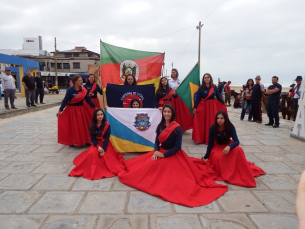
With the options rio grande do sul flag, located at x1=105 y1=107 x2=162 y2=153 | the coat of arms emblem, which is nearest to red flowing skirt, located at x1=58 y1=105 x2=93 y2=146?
rio grande do sul flag, located at x1=105 y1=107 x2=162 y2=153

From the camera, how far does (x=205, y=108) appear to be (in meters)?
5.50

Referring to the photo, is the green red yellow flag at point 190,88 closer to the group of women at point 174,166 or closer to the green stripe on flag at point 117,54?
the green stripe on flag at point 117,54

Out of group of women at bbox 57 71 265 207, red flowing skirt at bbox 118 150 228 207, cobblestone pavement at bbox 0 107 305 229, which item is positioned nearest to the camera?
cobblestone pavement at bbox 0 107 305 229

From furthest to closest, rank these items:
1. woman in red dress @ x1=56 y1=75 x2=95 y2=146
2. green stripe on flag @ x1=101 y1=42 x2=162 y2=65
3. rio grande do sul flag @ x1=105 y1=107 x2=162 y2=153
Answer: green stripe on flag @ x1=101 y1=42 x2=162 y2=65, woman in red dress @ x1=56 y1=75 x2=95 y2=146, rio grande do sul flag @ x1=105 y1=107 x2=162 y2=153

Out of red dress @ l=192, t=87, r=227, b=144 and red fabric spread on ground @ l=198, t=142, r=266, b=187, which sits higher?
red dress @ l=192, t=87, r=227, b=144

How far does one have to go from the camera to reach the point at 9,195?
297 cm

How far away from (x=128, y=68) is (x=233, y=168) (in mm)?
3829

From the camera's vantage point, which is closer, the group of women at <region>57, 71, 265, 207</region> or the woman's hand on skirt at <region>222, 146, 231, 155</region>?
the group of women at <region>57, 71, 265, 207</region>

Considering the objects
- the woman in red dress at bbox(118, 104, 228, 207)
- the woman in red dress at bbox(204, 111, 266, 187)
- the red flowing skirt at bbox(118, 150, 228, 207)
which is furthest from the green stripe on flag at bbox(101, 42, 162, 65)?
the red flowing skirt at bbox(118, 150, 228, 207)

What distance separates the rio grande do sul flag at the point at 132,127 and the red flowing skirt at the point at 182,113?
161cm

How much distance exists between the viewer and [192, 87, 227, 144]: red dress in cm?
546

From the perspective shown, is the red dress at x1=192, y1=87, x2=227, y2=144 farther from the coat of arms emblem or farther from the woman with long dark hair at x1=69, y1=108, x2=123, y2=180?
the woman with long dark hair at x1=69, y1=108, x2=123, y2=180

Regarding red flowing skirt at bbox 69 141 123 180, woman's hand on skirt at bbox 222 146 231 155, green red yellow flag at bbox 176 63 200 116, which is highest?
green red yellow flag at bbox 176 63 200 116

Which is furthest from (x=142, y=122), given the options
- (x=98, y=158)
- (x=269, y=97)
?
(x=269, y=97)
